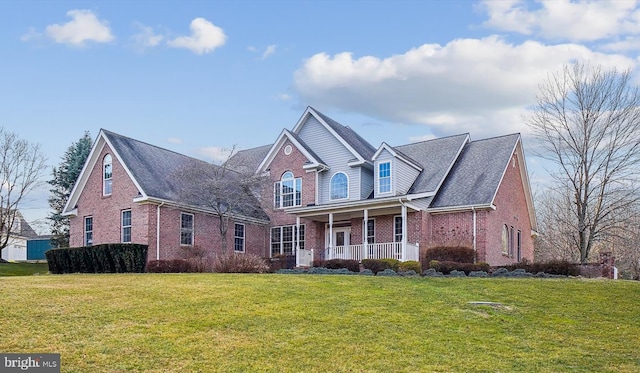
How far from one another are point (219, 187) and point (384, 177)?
7.71m

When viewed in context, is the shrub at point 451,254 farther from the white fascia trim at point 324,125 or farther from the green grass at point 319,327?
the green grass at point 319,327

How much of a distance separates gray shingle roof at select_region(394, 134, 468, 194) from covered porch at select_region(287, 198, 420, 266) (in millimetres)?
1963

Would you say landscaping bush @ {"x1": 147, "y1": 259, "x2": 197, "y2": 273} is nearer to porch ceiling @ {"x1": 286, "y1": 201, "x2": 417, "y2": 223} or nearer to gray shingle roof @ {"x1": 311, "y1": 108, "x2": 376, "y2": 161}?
porch ceiling @ {"x1": 286, "y1": 201, "x2": 417, "y2": 223}

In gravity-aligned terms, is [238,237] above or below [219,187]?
below

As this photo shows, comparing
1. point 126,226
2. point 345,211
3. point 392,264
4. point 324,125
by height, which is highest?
point 324,125

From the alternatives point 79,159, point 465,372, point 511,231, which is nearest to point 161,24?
point 465,372

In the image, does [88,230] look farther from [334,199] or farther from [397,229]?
[397,229]

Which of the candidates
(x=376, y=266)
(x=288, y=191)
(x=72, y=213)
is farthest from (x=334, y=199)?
(x=72, y=213)

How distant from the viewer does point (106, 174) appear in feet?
97.3

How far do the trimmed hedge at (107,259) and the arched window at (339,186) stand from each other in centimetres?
958

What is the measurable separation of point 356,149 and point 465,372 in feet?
69.4

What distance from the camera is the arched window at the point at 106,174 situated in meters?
29.5

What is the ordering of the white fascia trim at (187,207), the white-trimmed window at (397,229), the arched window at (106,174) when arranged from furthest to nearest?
1. the arched window at (106,174)
2. the white-trimmed window at (397,229)
3. the white fascia trim at (187,207)

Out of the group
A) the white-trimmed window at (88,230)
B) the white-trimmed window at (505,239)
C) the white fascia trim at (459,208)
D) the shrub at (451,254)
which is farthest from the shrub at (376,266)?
the white-trimmed window at (88,230)
